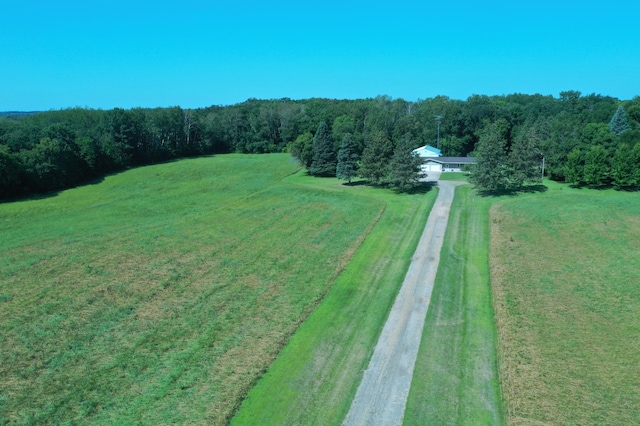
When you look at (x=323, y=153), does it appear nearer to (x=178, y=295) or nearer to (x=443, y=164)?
(x=443, y=164)

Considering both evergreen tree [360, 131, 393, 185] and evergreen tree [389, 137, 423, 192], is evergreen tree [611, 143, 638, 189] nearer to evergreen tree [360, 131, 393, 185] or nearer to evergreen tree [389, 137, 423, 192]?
evergreen tree [389, 137, 423, 192]

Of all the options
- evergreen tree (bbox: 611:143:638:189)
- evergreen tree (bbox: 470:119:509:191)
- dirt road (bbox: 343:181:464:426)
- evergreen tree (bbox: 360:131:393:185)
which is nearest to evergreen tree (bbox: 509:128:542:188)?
evergreen tree (bbox: 470:119:509:191)

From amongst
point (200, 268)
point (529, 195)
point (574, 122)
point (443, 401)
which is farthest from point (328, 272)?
point (574, 122)

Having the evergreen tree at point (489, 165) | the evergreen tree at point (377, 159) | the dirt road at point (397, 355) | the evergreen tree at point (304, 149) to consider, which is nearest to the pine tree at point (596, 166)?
the evergreen tree at point (489, 165)

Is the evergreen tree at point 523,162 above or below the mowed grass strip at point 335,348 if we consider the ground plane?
above

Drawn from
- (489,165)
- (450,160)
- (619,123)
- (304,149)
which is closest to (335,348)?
(489,165)

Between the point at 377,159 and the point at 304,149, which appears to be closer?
the point at 377,159

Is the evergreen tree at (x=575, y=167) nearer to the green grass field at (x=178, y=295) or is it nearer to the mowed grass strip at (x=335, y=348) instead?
the green grass field at (x=178, y=295)
